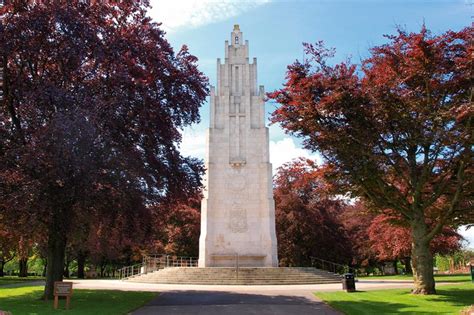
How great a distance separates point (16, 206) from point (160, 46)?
30.0ft

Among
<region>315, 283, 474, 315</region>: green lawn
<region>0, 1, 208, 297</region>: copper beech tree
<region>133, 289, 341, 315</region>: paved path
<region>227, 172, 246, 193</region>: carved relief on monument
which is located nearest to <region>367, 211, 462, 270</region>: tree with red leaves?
<region>227, 172, 246, 193</region>: carved relief on monument

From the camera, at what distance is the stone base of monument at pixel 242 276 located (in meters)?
29.2

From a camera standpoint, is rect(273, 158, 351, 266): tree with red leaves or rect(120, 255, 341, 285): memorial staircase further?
rect(273, 158, 351, 266): tree with red leaves

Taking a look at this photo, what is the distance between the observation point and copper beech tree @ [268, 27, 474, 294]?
17.2 meters

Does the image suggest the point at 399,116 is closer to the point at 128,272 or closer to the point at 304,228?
the point at 304,228

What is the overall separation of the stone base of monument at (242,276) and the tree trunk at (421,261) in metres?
11.0

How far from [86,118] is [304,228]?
1311 inches

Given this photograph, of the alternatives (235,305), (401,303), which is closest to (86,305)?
(235,305)

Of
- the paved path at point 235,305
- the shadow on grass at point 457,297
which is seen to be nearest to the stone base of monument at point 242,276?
the paved path at point 235,305

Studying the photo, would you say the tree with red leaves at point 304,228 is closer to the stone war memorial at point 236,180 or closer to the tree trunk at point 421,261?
the stone war memorial at point 236,180

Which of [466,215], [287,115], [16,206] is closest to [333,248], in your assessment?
[466,215]

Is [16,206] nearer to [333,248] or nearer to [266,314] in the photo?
[266,314]

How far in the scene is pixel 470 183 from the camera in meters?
18.4

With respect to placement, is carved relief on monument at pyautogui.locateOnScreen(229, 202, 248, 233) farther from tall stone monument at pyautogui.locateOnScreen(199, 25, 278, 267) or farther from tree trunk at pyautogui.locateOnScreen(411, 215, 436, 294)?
tree trunk at pyautogui.locateOnScreen(411, 215, 436, 294)
